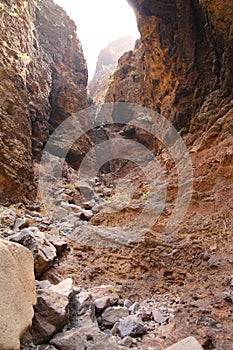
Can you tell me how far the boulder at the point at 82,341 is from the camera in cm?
200

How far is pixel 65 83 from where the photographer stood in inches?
534

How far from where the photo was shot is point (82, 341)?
2061 millimetres

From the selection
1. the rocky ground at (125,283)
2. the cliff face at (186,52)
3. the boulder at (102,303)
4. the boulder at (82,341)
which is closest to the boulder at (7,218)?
the rocky ground at (125,283)

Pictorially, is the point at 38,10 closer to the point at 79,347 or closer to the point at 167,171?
the point at 167,171

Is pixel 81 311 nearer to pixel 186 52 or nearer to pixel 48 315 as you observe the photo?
pixel 48 315

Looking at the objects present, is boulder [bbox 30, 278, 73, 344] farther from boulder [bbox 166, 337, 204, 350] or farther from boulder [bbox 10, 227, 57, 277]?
boulder [bbox 10, 227, 57, 277]

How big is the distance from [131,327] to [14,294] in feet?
4.23

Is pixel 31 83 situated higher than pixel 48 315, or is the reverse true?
pixel 31 83

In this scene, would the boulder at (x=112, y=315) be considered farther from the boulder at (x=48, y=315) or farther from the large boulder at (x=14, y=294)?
the large boulder at (x=14, y=294)

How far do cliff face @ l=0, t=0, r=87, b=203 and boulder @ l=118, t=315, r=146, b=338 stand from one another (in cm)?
484

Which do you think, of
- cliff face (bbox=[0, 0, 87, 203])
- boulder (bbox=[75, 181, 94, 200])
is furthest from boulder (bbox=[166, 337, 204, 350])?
boulder (bbox=[75, 181, 94, 200])

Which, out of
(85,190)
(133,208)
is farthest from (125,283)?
(85,190)

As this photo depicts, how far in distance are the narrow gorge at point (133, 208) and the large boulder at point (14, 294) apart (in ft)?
0.04

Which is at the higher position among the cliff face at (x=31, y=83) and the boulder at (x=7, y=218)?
the cliff face at (x=31, y=83)
